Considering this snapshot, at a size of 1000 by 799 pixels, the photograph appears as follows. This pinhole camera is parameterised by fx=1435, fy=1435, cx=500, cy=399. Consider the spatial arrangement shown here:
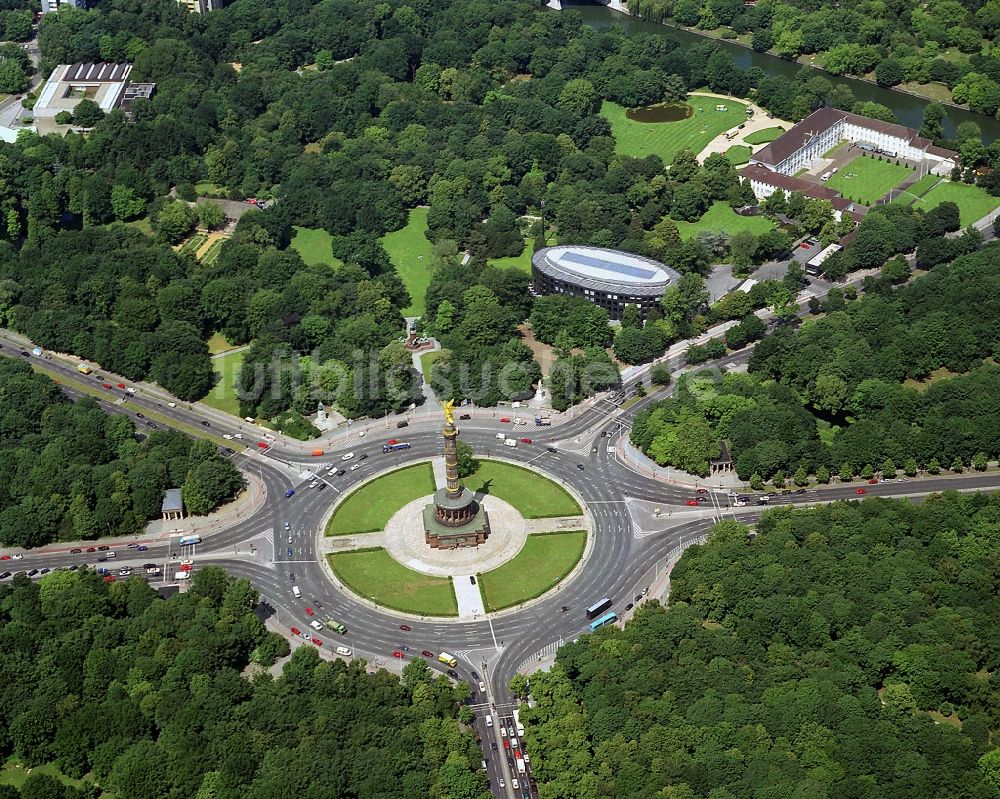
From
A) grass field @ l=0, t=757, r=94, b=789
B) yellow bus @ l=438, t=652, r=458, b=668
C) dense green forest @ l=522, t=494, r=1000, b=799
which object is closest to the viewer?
dense green forest @ l=522, t=494, r=1000, b=799

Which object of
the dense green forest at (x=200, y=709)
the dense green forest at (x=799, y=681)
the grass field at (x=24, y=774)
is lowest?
the grass field at (x=24, y=774)

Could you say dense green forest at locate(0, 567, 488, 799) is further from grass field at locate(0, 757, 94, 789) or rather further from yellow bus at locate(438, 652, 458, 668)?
yellow bus at locate(438, 652, 458, 668)

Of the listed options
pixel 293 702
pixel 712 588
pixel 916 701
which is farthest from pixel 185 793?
pixel 916 701

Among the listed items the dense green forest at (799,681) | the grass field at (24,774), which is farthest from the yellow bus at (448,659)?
the grass field at (24,774)

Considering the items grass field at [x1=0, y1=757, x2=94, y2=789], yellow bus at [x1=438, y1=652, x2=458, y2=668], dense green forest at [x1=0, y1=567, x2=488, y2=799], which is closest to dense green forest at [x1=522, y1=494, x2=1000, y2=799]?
yellow bus at [x1=438, y1=652, x2=458, y2=668]

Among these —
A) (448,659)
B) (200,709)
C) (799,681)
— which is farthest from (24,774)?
(799,681)

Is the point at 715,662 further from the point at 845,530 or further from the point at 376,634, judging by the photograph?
the point at 376,634

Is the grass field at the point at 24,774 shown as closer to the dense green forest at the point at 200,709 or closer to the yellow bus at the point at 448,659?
the dense green forest at the point at 200,709
